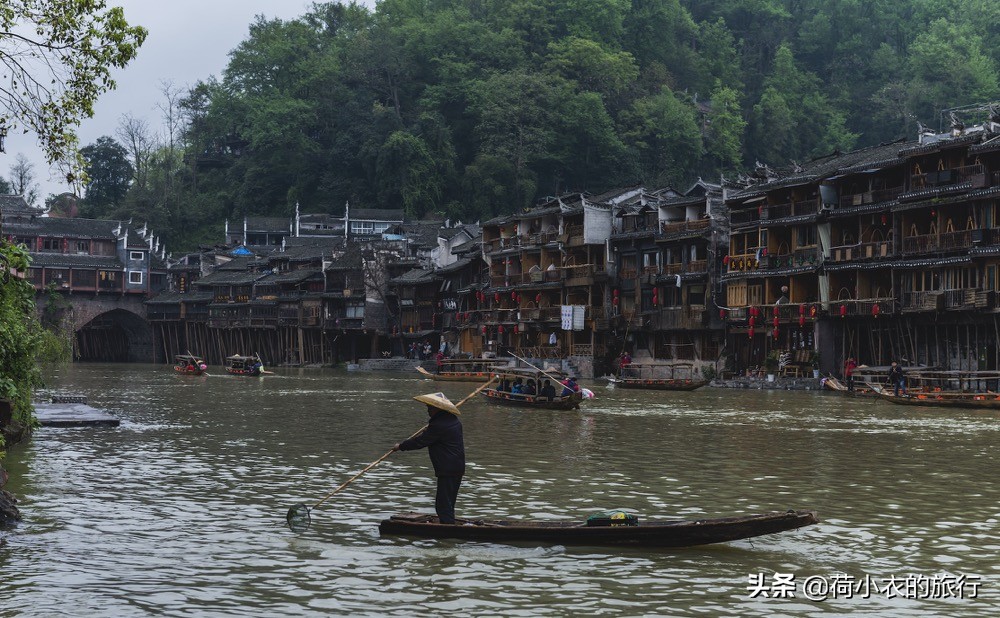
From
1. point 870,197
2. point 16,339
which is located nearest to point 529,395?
point 16,339

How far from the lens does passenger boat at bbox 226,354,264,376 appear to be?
78.3m

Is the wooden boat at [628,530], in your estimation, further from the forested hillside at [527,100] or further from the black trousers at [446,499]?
the forested hillside at [527,100]

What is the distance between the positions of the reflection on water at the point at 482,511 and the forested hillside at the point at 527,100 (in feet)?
266

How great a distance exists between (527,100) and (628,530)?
99.1m

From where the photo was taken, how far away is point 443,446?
15.4 m

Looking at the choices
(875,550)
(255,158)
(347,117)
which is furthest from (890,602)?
(255,158)

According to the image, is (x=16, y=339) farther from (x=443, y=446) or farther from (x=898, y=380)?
(x=898, y=380)

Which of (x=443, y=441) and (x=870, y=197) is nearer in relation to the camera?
(x=443, y=441)

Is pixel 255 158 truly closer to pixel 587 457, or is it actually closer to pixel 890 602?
pixel 587 457

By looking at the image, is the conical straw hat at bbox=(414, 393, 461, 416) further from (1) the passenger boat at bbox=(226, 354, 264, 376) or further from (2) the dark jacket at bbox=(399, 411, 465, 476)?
(1) the passenger boat at bbox=(226, 354, 264, 376)

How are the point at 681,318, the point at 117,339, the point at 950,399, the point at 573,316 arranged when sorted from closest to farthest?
1. the point at 950,399
2. the point at 681,318
3. the point at 573,316
4. the point at 117,339

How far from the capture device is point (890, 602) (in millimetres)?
12102

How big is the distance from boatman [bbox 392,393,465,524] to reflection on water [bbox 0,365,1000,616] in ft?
2.79

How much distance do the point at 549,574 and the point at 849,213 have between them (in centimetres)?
4939
